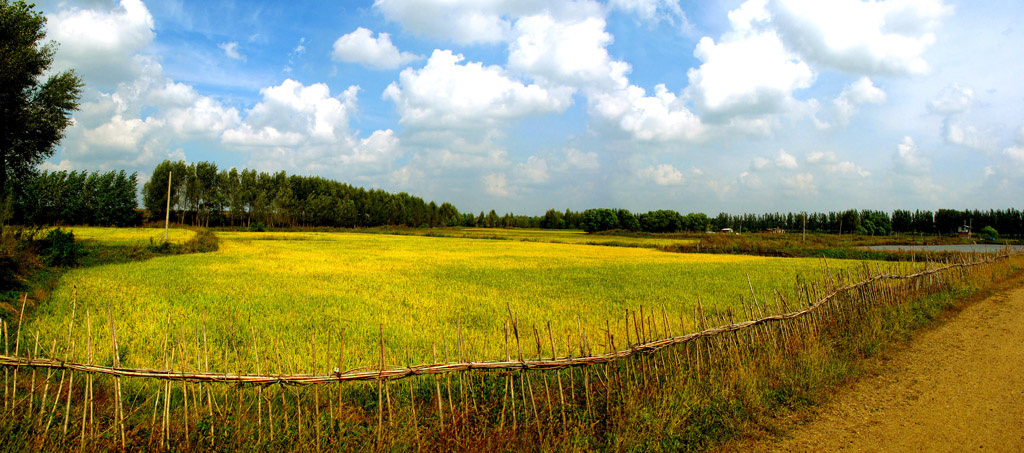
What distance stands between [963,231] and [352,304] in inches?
5289

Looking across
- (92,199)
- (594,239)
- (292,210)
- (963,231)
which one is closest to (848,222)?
(963,231)

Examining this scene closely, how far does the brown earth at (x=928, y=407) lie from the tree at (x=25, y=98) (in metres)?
28.2

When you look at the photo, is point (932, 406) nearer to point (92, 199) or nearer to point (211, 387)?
point (211, 387)

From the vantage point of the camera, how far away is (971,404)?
5.71 metres

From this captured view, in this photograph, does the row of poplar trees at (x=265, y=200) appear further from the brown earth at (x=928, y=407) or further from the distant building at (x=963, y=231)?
the distant building at (x=963, y=231)

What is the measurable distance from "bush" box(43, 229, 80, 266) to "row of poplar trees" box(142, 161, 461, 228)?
49154 millimetres

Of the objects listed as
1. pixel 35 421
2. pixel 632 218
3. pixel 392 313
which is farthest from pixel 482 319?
pixel 632 218

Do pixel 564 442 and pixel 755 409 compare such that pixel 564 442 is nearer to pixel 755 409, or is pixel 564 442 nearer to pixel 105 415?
pixel 755 409

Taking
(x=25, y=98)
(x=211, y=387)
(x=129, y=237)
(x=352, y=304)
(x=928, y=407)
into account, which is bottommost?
(x=352, y=304)

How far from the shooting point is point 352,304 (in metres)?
12.4

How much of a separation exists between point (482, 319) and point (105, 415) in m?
7.08

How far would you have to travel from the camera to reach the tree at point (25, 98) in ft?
65.1

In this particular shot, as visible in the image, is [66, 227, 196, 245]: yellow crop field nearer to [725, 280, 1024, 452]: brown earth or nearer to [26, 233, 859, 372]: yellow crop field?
[26, 233, 859, 372]: yellow crop field

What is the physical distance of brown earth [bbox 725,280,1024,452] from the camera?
476 centimetres
